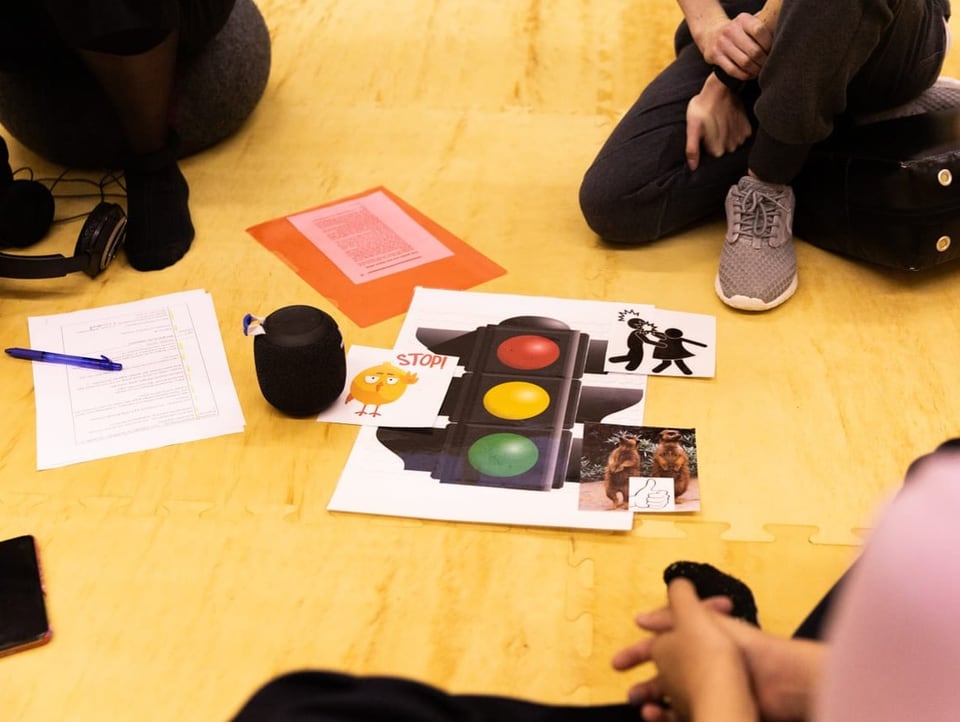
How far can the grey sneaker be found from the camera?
5.14ft

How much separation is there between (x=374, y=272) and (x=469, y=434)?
15.8 inches

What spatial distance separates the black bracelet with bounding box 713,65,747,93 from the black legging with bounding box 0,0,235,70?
0.80 m

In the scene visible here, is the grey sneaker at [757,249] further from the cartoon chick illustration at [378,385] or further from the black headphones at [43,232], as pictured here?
the black headphones at [43,232]

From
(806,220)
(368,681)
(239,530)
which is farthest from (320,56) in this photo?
(368,681)

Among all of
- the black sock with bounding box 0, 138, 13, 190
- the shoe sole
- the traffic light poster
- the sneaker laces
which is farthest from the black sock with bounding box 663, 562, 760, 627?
the black sock with bounding box 0, 138, 13, 190

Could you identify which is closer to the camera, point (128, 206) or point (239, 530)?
point (239, 530)

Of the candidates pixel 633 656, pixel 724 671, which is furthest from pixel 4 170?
pixel 724 671

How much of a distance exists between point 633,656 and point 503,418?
0.45 m

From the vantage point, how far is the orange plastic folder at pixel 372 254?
63.6 inches

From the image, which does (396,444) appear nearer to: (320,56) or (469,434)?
(469,434)

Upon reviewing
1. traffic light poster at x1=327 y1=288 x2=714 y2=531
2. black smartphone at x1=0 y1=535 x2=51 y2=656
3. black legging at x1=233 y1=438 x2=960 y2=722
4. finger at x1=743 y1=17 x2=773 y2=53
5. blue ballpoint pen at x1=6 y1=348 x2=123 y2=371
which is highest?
finger at x1=743 y1=17 x2=773 y2=53

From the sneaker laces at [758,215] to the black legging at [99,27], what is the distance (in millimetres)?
873

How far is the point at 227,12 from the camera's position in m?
1.85

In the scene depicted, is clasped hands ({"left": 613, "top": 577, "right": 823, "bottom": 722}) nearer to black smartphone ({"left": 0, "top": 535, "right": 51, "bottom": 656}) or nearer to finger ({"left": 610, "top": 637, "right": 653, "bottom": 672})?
finger ({"left": 610, "top": 637, "right": 653, "bottom": 672})
